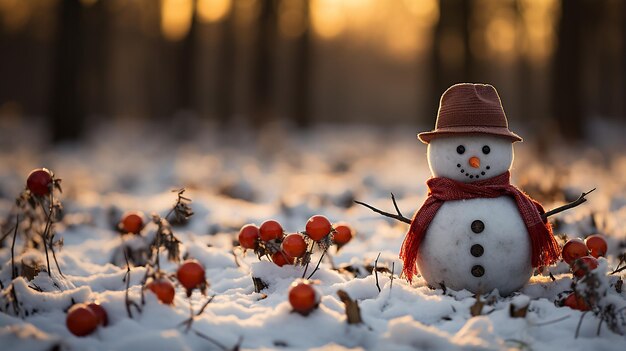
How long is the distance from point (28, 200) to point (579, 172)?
321 inches

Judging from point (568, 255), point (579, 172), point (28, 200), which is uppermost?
point (28, 200)

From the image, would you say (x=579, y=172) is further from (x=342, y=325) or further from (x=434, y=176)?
(x=342, y=325)

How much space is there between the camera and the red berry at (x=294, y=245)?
283 centimetres

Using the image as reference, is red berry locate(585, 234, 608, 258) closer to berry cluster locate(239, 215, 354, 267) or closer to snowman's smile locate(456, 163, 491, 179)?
snowman's smile locate(456, 163, 491, 179)

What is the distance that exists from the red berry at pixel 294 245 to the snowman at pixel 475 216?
0.53m

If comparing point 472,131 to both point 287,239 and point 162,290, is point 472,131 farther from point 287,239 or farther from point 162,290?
point 162,290

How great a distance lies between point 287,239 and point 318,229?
0.19 metres

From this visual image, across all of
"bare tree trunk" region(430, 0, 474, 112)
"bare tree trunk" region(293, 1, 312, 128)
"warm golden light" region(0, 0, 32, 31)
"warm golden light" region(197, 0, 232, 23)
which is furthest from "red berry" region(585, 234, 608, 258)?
"warm golden light" region(0, 0, 32, 31)

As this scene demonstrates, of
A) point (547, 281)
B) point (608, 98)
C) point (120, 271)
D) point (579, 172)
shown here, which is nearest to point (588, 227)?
point (547, 281)

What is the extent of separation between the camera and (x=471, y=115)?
2723mm

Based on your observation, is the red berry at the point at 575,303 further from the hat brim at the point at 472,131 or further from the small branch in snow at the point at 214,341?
the small branch in snow at the point at 214,341

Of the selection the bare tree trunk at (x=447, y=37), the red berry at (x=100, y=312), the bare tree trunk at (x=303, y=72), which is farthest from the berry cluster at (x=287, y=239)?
the bare tree trunk at (x=303, y=72)

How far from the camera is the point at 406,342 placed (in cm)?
215

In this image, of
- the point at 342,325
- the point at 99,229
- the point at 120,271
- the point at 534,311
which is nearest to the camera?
the point at 342,325
